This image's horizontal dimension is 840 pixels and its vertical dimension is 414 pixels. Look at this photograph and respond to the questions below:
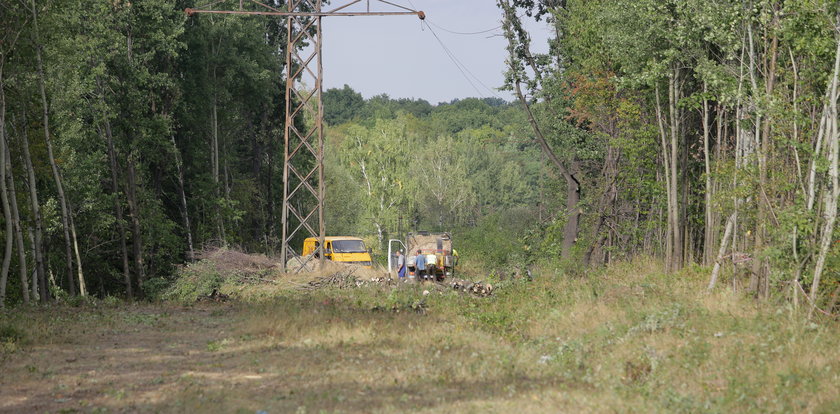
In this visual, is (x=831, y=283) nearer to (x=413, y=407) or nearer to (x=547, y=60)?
(x=413, y=407)

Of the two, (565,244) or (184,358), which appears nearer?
(184,358)

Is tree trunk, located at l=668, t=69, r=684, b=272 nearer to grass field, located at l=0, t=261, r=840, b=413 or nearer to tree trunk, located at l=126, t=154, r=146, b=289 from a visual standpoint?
grass field, located at l=0, t=261, r=840, b=413

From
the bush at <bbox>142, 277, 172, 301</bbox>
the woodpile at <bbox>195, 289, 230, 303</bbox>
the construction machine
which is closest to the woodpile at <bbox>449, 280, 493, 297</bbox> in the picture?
the construction machine

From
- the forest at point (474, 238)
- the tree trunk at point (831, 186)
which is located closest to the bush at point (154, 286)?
the forest at point (474, 238)

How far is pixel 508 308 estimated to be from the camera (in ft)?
67.1

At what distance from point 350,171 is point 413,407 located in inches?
2929

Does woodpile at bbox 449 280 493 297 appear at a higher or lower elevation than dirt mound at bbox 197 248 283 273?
lower

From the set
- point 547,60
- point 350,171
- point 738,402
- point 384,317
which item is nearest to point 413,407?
point 738,402

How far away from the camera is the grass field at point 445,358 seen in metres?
9.92

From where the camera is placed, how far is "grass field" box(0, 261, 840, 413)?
391 inches

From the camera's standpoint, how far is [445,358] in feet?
41.0

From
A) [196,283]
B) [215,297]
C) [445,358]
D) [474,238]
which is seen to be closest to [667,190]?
[215,297]

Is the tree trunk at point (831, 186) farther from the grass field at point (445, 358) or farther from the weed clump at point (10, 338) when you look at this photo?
the weed clump at point (10, 338)

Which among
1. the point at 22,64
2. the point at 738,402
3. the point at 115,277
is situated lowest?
the point at 115,277
